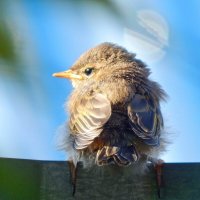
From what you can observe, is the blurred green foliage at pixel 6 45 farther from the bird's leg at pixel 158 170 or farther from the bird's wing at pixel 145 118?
the bird's wing at pixel 145 118

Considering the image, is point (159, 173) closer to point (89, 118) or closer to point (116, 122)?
point (116, 122)

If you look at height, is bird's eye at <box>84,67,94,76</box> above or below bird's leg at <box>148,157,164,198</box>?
above

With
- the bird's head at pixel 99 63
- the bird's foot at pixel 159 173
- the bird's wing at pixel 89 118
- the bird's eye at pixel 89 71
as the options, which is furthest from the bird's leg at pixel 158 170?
the bird's eye at pixel 89 71

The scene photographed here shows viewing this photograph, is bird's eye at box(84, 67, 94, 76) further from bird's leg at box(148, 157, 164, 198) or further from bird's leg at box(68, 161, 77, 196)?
bird's leg at box(68, 161, 77, 196)

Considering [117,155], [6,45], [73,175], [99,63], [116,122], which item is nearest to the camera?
[6,45]

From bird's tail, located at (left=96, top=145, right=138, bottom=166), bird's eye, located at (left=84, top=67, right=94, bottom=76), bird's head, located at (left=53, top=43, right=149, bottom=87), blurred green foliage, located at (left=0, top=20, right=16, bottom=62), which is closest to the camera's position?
blurred green foliage, located at (left=0, top=20, right=16, bottom=62)

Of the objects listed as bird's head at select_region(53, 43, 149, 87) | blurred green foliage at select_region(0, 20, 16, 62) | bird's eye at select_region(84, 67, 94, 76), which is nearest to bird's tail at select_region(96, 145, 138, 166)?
bird's head at select_region(53, 43, 149, 87)

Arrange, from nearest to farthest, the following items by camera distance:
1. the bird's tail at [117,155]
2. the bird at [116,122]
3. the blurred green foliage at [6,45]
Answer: the blurred green foliage at [6,45] < the bird's tail at [117,155] < the bird at [116,122]

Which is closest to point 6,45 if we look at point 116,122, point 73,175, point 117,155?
point 73,175
